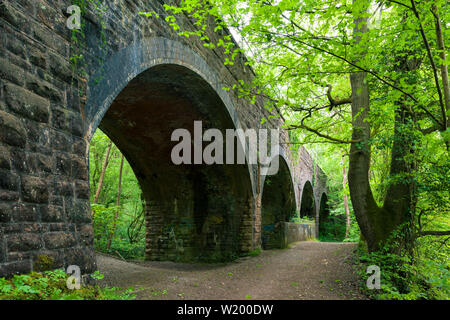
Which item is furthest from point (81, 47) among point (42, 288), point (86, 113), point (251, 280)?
point (251, 280)

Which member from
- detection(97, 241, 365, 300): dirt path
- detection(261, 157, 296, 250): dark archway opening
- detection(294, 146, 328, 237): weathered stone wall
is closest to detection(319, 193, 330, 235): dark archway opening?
detection(294, 146, 328, 237): weathered stone wall

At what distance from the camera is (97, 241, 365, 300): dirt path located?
15.6 feet

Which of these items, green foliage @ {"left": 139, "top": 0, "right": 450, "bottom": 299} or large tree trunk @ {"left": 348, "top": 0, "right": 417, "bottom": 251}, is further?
large tree trunk @ {"left": 348, "top": 0, "right": 417, "bottom": 251}

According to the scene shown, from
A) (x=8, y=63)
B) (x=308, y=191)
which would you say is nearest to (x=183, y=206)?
(x=8, y=63)

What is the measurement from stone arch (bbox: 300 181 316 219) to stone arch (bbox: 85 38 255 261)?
34.5 feet

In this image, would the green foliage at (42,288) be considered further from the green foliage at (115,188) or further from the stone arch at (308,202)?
the stone arch at (308,202)

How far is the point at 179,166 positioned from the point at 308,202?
44.2ft

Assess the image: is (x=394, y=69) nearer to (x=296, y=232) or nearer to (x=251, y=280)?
(x=251, y=280)

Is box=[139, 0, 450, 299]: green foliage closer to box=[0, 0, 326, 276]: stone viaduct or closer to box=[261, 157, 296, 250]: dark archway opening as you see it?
box=[0, 0, 326, 276]: stone viaduct

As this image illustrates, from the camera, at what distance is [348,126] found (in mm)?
7859

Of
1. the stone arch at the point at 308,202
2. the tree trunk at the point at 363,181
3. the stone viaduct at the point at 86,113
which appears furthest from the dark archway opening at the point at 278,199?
the tree trunk at the point at 363,181

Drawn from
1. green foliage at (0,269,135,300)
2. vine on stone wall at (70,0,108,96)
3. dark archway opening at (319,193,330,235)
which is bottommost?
dark archway opening at (319,193,330,235)

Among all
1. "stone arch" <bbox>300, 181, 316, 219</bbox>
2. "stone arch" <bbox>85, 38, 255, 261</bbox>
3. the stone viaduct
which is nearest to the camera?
the stone viaduct

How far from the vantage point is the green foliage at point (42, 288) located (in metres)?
2.09
